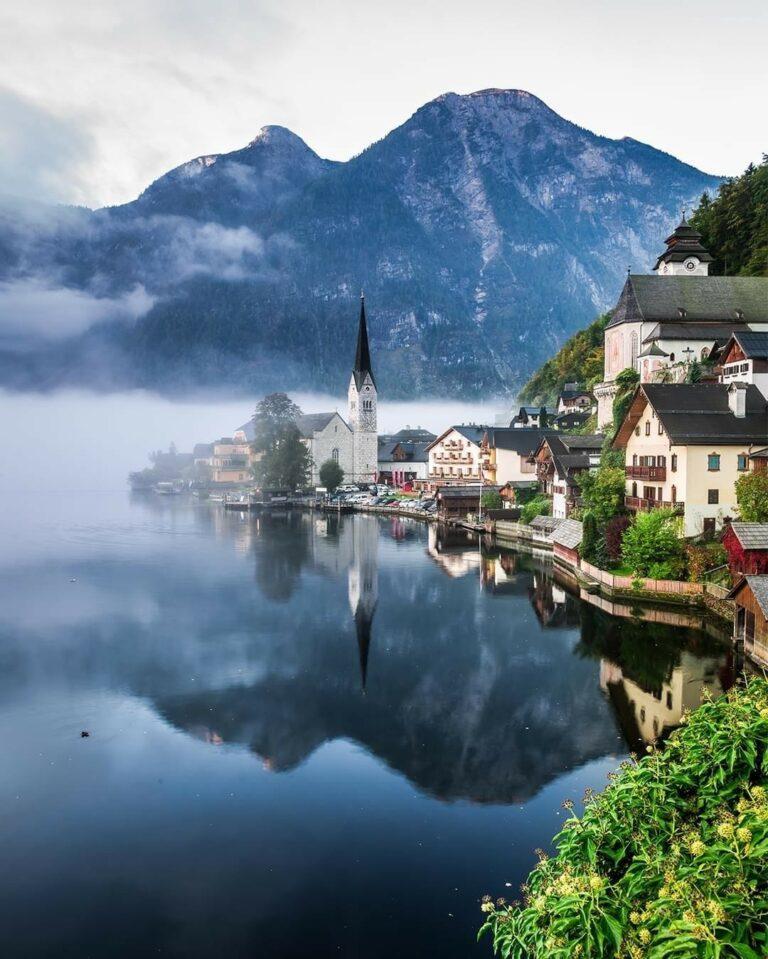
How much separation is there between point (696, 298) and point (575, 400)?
1181 inches

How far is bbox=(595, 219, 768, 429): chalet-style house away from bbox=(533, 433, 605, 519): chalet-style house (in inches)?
226

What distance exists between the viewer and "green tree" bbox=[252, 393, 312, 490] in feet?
350

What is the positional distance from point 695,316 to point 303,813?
51656mm

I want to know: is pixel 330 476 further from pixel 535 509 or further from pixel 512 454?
pixel 535 509

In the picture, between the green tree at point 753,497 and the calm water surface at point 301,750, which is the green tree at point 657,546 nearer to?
the green tree at point 753,497

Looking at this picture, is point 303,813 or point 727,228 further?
point 727,228

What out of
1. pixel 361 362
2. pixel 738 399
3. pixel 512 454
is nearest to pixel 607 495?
pixel 738 399

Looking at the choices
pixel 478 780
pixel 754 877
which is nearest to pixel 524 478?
pixel 478 780

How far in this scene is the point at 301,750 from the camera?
20.6 metres

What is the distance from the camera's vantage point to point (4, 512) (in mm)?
101000

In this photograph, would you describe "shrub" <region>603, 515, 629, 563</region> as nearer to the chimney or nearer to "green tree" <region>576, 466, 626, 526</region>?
"green tree" <region>576, 466, 626, 526</region>

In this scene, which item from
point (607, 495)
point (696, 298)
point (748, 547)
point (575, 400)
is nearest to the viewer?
point (748, 547)

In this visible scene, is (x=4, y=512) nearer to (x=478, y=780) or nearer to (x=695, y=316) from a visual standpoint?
(x=695, y=316)

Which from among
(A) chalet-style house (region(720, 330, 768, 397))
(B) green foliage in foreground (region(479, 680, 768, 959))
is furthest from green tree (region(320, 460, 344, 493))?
(B) green foliage in foreground (region(479, 680, 768, 959))
